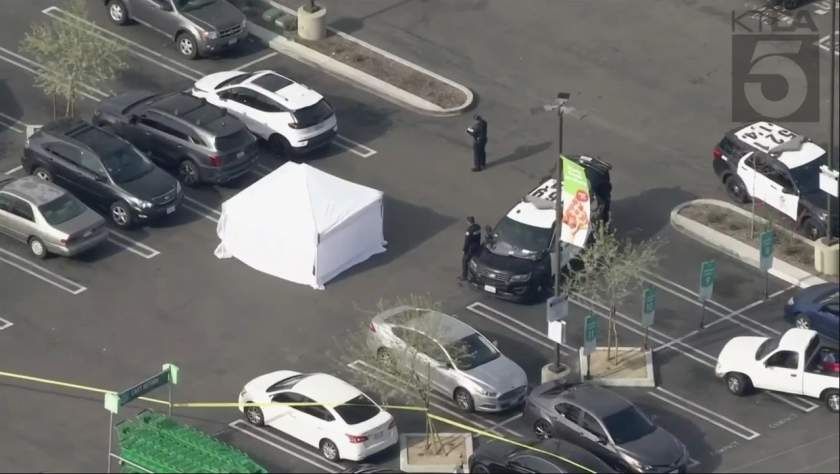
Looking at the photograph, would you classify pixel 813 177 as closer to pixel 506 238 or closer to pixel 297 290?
pixel 506 238

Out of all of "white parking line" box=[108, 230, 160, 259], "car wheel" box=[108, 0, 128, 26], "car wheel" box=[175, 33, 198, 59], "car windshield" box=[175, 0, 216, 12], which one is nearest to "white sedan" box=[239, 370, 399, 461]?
"white parking line" box=[108, 230, 160, 259]

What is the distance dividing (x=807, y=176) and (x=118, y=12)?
63.2 feet

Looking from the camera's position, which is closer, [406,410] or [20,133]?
[406,410]

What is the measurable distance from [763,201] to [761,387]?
24.9 feet

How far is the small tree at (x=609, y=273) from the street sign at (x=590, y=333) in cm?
80

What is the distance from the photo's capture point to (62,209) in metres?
42.2

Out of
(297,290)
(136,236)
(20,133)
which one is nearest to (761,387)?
(297,290)

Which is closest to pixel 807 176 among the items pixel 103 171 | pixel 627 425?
pixel 627 425

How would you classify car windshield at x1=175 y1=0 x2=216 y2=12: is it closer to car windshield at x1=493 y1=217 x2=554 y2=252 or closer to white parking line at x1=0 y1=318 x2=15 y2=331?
white parking line at x1=0 y1=318 x2=15 y2=331

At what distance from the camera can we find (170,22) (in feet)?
165

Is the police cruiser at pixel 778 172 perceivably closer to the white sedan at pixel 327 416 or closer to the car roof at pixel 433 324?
the car roof at pixel 433 324

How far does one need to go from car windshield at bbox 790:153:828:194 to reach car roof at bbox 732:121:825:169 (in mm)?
98

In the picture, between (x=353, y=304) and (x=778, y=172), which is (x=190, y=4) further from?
(x=778, y=172)

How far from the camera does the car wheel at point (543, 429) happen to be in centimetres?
3619
